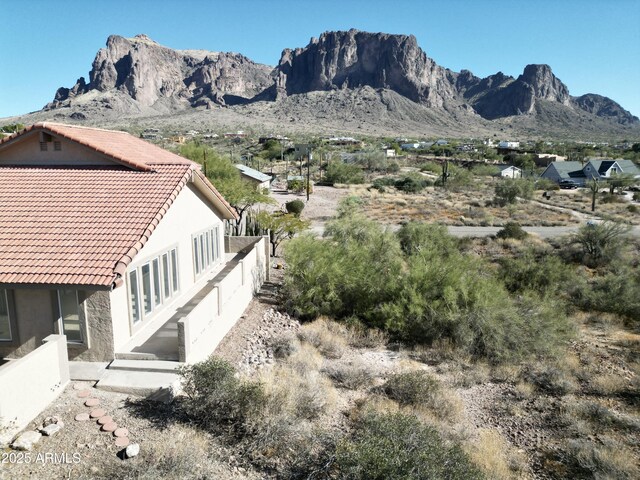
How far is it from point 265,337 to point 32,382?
20.6 ft

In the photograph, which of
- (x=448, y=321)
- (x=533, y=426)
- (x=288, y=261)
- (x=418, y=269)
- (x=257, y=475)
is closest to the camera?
(x=257, y=475)

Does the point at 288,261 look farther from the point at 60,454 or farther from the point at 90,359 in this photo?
the point at 60,454

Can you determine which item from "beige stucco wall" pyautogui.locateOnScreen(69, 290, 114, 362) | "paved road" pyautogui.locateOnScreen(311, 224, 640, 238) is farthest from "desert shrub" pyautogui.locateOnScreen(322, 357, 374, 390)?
"paved road" pyautogui.locateOnScreen(311, 224, 640, 238)

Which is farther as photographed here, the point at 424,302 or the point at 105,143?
the point at 105,143

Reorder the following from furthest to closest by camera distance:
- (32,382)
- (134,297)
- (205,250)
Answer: (205,250) → (134,297) → (32,382)

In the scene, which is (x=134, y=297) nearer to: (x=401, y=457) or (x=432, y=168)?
(x=401, y=457)

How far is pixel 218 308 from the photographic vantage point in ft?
41.5

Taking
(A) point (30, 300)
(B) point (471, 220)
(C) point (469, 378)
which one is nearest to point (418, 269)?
(C) point (469, 378)

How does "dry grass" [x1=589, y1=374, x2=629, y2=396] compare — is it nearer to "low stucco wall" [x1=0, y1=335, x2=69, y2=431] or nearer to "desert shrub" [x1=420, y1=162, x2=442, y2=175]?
"low stucco wall" [x1=0, y1=335, x2=69, y2=431]

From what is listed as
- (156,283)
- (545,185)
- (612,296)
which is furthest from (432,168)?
(156,283)

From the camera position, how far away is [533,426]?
9.81 m

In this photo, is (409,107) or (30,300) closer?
(30,300)

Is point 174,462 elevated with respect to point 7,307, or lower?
lower

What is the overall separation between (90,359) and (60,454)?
127 inches
